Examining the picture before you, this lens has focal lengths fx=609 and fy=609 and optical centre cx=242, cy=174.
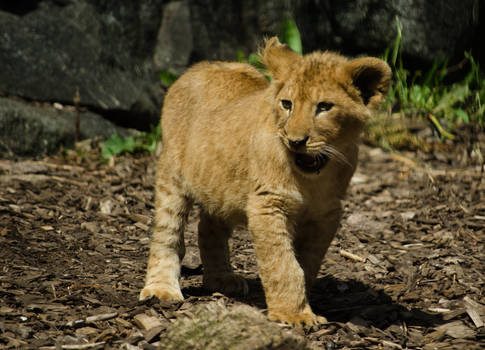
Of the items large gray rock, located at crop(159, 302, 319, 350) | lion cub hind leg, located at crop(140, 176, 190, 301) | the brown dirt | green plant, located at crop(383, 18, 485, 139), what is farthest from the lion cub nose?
green plant, located at crop(383, 18, 485, 139)

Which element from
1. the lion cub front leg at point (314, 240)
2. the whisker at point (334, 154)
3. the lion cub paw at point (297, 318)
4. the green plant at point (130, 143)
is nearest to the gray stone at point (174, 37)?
the green plant at point (130, 143)

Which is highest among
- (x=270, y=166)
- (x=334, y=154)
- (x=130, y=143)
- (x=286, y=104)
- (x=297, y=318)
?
(x=286, y=104)

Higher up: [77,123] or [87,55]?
[87,55]

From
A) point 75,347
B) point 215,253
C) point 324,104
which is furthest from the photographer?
point 215,253

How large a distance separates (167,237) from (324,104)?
1.80 metres

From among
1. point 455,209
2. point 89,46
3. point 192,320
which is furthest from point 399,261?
point 89,46

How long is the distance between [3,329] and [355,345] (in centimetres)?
228

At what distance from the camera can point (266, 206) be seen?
4.27 metres

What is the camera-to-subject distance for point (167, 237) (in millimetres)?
5027

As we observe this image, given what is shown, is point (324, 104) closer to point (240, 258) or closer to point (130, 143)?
point (240, 258)

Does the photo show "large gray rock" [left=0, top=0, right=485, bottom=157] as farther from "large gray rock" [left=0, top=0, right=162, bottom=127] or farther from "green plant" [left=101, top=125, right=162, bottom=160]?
"green plant" [left=101, top=125, right=162, bottom=160]

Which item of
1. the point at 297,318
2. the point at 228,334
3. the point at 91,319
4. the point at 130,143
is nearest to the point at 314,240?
the point at 297,318

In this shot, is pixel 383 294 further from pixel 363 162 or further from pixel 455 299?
pixel 363 162

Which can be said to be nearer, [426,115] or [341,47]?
[426,115]
